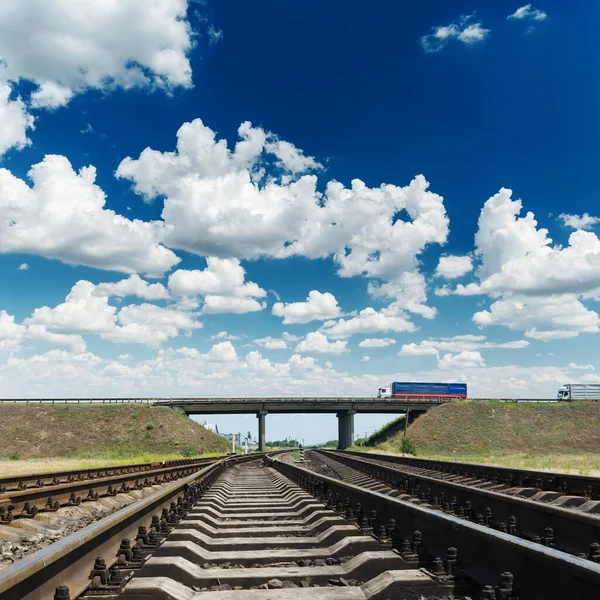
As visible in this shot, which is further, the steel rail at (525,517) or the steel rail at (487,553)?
the steel rail at (525,517)

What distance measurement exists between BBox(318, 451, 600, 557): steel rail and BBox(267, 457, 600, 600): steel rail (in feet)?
2.31

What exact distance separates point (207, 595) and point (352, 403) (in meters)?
71.8

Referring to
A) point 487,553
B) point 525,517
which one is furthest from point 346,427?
point 487,553

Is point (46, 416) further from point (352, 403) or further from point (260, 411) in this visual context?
point (352, 403)

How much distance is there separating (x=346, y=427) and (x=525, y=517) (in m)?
70.1

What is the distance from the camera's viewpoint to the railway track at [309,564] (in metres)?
3.06

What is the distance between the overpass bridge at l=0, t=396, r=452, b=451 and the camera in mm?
71250

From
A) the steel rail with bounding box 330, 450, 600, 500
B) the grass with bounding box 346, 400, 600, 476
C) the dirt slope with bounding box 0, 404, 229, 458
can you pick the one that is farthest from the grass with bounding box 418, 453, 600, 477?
the dirt slope with bounding box 0, 404, 229, 458

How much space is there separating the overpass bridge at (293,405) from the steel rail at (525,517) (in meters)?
61.6

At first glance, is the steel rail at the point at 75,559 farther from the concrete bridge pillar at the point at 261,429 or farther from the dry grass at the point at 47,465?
the concrete bridge pillar at the point at 261,429

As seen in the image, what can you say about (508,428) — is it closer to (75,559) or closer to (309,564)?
(309,564)

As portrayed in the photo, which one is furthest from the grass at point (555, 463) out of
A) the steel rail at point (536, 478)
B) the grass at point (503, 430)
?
the grass at point (503, 430)

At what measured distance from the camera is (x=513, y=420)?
74250 mm

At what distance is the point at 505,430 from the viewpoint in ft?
234
